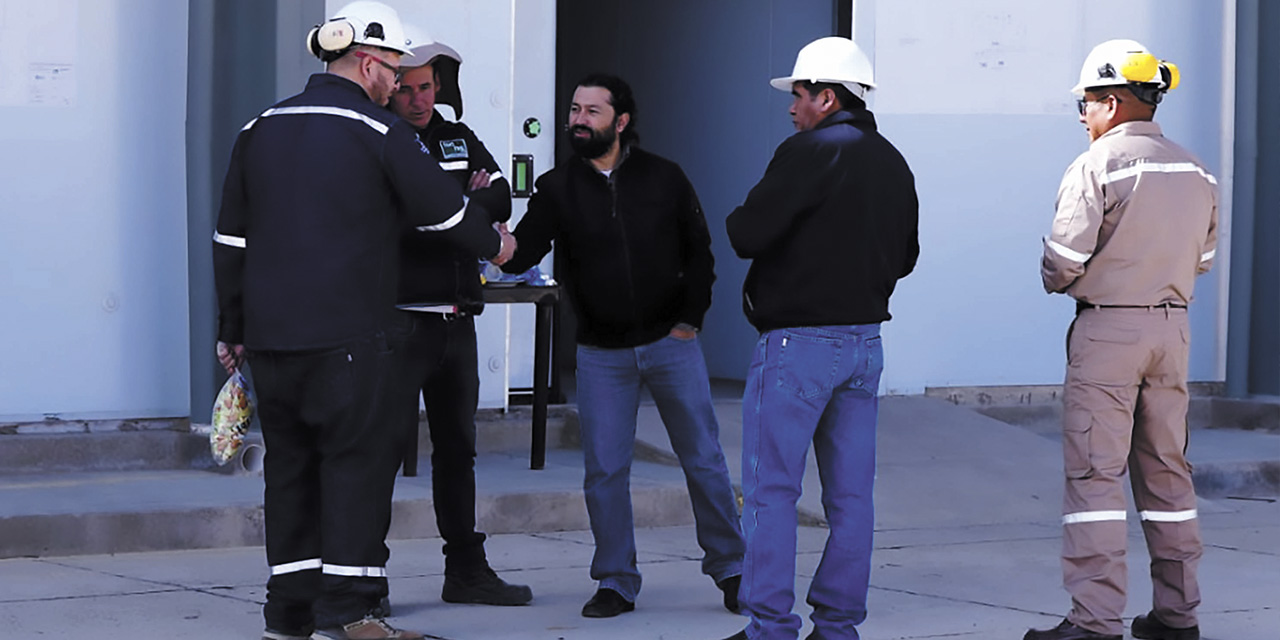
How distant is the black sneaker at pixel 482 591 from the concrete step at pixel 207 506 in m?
1.34

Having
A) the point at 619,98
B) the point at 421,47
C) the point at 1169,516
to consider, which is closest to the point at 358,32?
the point at 421,47

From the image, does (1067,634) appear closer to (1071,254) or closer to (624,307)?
(1071,254)

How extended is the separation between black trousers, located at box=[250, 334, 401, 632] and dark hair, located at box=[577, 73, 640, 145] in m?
1.38

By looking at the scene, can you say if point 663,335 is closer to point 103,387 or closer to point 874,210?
point 874,210

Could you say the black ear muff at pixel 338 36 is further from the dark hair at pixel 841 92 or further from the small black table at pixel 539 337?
the small black table at pixel 539 337

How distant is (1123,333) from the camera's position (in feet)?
20.0

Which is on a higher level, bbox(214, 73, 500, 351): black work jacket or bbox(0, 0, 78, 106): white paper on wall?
bbox(0, 0, 78, 106): white paper on wall

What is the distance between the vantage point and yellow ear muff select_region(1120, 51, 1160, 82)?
20.1 ft

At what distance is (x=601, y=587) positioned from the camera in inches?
260

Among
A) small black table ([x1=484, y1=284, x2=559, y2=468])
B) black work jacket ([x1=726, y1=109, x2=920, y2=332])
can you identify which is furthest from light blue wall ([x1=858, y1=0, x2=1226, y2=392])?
black work jacket ([x1=726, y1=109, x2=920, y2=332])

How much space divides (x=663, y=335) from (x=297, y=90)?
291cm

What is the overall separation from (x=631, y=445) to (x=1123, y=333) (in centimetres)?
Answer: 176

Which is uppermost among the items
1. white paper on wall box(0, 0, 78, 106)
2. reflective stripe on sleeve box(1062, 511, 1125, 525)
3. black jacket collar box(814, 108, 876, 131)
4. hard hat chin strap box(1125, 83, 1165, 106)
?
white paper on wall box(0, 0, 78, 106)

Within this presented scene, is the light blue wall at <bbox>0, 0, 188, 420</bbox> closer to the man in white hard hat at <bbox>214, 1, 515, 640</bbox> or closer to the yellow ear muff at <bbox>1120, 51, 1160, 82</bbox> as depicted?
the man in white hard hat at <bbox>214, 1, 515, 640</bbox>
